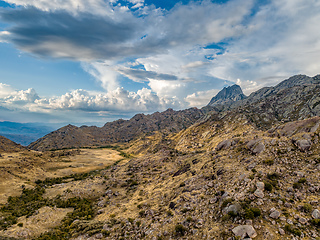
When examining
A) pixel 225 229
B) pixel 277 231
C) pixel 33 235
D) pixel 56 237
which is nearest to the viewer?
pixel 277 231

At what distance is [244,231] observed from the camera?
72.9 ft

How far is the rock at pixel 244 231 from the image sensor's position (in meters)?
21.6

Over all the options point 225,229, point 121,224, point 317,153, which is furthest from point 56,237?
point 317,153

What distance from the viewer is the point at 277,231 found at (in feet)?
70.5

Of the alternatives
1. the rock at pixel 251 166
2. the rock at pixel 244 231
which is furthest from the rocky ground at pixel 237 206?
the rock at pixel 251 166

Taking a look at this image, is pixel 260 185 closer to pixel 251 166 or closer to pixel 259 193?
pixel 259 193

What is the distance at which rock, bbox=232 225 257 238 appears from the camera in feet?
70.8

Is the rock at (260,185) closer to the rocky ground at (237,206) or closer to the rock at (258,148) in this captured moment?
the rocky ground at (237,206)

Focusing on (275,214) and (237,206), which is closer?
(275,214)

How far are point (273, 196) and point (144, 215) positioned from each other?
30.9 meters

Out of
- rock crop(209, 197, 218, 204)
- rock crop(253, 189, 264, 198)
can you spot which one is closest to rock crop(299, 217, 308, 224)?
rock crop(253, 189, 264, 198)

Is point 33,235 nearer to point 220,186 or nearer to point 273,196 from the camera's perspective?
point 220,186

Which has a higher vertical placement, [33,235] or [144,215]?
[144,215]

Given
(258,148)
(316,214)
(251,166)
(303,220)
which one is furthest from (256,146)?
(303,220)
